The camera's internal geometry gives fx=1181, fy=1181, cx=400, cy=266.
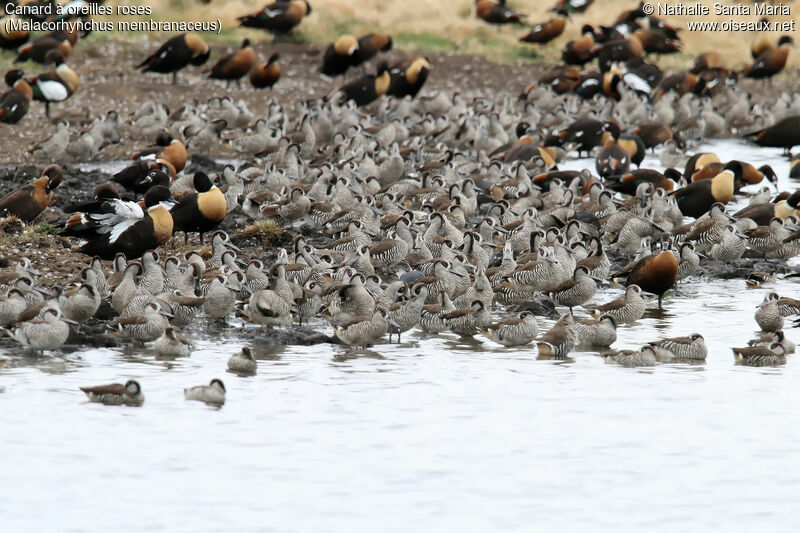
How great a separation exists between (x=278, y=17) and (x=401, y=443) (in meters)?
28.6

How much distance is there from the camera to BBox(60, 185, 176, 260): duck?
1451 centimetres

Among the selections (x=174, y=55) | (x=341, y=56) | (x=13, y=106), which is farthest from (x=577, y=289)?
(x=341, y=56)

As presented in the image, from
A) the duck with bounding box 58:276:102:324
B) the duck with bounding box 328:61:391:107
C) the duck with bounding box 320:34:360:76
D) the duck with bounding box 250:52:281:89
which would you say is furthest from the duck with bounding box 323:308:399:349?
the duck with bounding box 320:34:360:76

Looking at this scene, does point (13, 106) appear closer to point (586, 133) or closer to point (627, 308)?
point (586, 133)

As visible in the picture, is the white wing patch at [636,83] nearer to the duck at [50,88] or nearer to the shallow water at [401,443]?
the duck at [50,88]

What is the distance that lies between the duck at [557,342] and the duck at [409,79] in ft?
65.6

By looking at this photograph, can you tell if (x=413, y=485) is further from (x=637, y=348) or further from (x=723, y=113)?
(x=723, y=113)

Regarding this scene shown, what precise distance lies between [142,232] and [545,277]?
16.4ft

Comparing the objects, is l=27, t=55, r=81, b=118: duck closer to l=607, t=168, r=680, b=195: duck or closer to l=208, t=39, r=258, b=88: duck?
l=208, t=39, r=258, b=88: duck

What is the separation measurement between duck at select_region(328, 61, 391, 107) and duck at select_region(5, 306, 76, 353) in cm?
1891

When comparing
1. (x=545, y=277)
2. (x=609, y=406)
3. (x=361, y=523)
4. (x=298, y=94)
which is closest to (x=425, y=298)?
(x=545, y=277)

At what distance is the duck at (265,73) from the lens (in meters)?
30.9

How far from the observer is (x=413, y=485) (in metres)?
8.16

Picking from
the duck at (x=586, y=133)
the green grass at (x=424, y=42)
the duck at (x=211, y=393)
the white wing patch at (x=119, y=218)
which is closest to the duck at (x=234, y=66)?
the green grass at (x=424, y=42)
